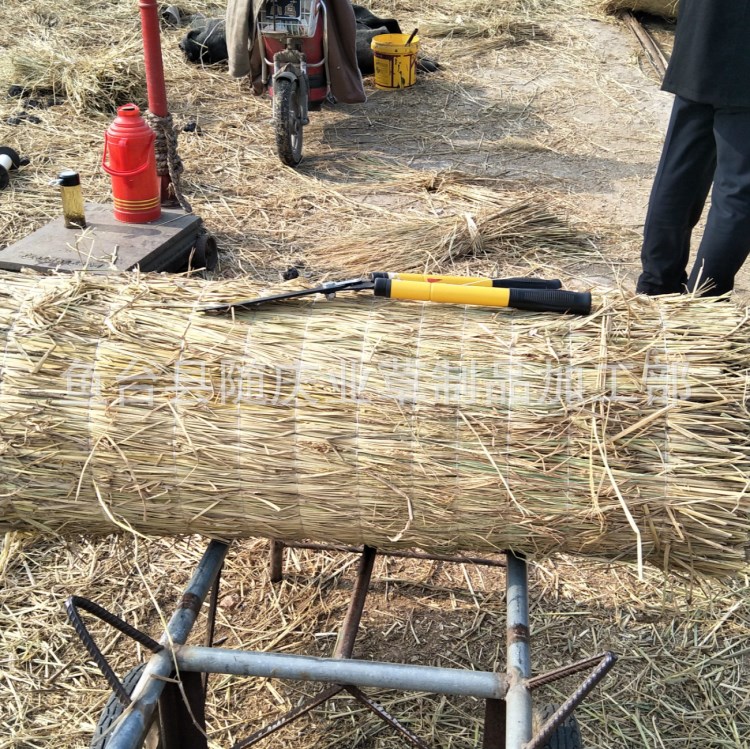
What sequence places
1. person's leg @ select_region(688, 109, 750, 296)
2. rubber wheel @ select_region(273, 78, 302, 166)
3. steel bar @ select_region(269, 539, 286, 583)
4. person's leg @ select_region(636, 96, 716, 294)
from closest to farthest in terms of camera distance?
1. steel bar @ select_region(269, 539, 286, 583)
2. person's leg @ select_region(688, 109, 750, 296)
3. person's leg @ select_region(636, 96, 716, 294)
4. rubber wheel @ select_region(273, 78, 302, 166)

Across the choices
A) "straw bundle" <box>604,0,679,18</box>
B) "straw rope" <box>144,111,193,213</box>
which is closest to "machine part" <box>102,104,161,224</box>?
"straw rope" <box>144,111,193,213</box>

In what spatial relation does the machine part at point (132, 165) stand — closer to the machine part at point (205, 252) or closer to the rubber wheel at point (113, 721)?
the machine part at point (205, 252)

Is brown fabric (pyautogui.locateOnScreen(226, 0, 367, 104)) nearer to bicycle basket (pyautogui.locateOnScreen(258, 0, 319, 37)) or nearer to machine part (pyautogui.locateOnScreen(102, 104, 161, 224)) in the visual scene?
bicycle basket (pyautogui.locateOnScreen(258, 0, 319, 37))

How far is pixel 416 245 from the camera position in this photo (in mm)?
4344

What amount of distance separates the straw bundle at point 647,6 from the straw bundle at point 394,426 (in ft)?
25.6

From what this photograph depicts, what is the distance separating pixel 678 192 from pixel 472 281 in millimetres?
2003

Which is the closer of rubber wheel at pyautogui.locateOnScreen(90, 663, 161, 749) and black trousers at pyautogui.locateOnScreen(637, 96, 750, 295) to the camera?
rubber wheel at pyautogui.locateOnScreen(90, 663, 161, 749)

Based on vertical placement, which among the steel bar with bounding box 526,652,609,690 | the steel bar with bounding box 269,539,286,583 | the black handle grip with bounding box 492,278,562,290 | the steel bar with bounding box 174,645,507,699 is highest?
the black handle grip with bounding box 492,278,562,290

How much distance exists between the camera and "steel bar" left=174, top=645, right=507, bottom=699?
1598 mm

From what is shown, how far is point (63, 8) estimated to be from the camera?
8.38 meters

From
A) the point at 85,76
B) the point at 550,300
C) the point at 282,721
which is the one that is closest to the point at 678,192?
the point at 550,300

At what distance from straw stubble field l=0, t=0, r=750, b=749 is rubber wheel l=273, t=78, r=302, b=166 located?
0.14 metres

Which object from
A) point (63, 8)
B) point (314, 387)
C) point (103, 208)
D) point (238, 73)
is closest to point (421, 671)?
point (314, 387)

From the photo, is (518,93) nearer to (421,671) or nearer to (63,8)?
(63,8)
